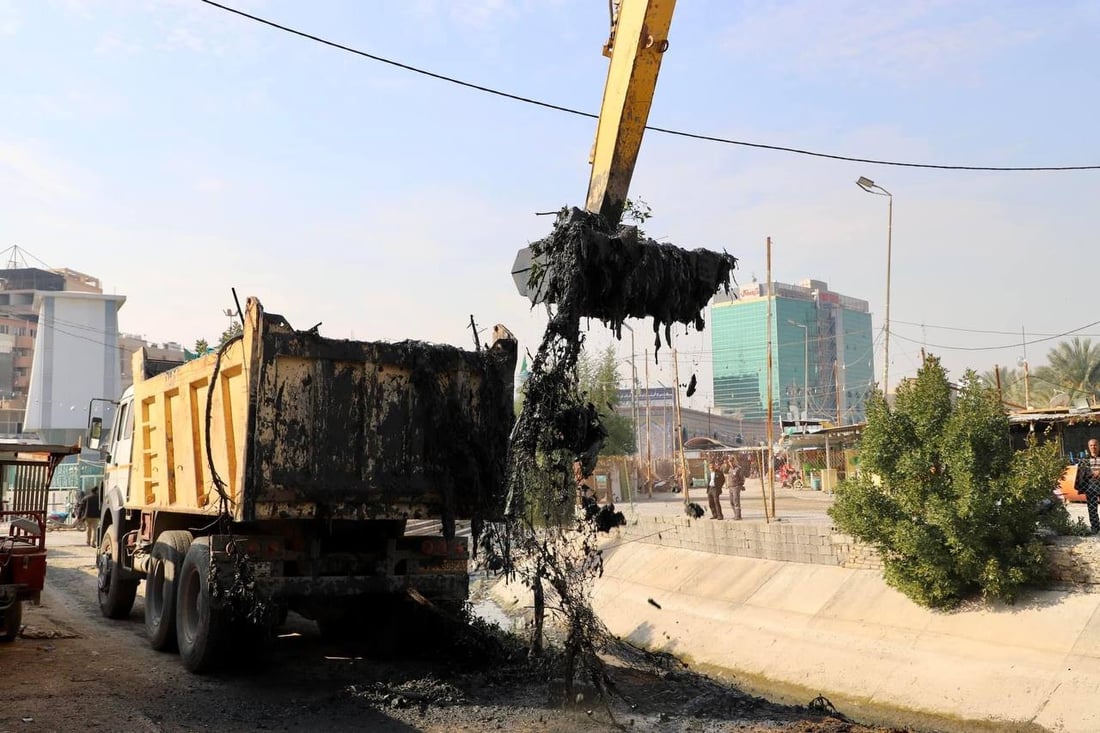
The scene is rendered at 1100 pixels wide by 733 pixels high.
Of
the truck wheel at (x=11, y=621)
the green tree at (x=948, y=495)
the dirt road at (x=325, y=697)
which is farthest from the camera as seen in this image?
the green tree at (x=948, y=495)

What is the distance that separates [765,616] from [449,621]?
566 cm

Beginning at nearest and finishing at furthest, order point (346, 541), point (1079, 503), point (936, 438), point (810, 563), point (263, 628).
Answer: point (263, 628) → point (346, 541) → point (936, 438) → point (810, 563) → point (1079, 503)

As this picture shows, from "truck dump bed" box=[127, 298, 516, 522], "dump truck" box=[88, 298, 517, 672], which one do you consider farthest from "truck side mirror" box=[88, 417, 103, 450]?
"truck dump bed" box=[127, 298, 516, 522]

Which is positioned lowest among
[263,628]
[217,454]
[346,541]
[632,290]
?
[263,628]

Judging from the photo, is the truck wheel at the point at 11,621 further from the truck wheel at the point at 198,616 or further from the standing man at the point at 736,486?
the standing man at the point at 736,486

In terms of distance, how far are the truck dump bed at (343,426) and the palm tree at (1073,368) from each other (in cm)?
4041

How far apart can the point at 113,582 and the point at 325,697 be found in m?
5.97

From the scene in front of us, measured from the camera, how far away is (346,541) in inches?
363

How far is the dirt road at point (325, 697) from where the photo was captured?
289 inches

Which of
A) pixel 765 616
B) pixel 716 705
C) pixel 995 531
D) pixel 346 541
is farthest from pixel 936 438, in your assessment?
pixel 346 541

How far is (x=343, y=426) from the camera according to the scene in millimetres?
8461

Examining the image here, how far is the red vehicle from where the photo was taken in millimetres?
10047

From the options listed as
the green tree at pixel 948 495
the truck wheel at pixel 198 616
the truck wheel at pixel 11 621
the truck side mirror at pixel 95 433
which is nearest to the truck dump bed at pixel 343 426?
the truck wheel at pixel 198 616

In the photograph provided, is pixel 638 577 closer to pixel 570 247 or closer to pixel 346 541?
pixel 346 541
